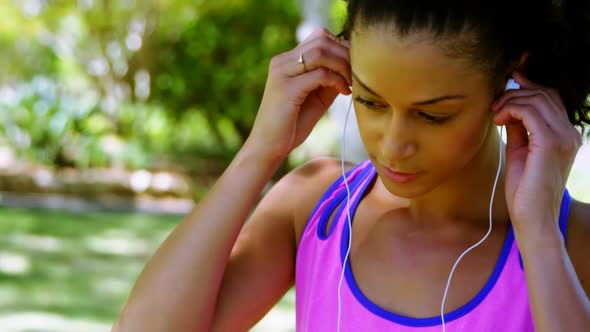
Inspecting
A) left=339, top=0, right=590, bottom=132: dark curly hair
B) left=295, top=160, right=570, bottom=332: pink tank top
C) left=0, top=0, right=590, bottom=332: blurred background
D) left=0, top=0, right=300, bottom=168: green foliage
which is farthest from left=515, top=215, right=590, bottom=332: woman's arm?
left=0, top=0, right=300, bottom=168: green foliage

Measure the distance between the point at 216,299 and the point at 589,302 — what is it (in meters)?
0.81

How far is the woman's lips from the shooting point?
188cm

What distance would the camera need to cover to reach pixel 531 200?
182 cm

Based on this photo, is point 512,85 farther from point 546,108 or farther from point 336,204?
point 336,204

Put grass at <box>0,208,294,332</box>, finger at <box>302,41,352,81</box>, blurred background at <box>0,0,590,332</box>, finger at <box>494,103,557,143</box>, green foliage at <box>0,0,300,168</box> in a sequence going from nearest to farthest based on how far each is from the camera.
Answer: finger at <box>494,103,557,143</box>
finger at <box>302,41,352,81</box>
grass at <box>0,208,294,332</box>
blurred background at <box>0,0,590,332</box>
green foliage at <box>0,0,300,168</box>

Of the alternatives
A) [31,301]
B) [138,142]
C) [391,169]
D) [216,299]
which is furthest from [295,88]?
[138,142]

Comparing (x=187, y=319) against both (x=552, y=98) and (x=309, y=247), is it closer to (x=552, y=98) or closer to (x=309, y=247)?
(x=309, y=247)

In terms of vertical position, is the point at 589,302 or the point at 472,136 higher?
the point at 472,136

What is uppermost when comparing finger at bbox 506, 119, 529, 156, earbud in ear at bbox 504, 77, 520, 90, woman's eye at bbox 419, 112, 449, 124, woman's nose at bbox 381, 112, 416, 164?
earbud in ear at bbox 504, 77, 520, 90

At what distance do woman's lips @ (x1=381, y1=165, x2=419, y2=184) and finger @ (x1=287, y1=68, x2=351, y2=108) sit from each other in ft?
0.89

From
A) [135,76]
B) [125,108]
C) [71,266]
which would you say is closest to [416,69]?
[71,266]

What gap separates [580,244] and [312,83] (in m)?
0.69

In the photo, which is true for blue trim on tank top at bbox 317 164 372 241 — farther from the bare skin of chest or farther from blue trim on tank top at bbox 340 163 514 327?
blue trim on tank top at bbox 340 163 514 327

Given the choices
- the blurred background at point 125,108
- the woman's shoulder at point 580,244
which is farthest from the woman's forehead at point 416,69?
the blurred background at point 125,108
